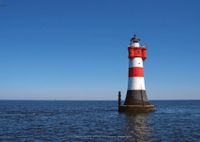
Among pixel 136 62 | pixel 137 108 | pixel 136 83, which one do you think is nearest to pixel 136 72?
pixel 136 62

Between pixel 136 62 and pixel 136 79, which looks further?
pixel 136 62

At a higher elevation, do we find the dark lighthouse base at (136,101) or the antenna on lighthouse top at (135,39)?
the antenna on lighthouse top at (135,39)

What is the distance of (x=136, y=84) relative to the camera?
58.9 m

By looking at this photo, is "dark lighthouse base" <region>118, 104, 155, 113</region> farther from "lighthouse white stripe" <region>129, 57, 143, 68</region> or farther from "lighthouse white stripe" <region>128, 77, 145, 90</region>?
"lighthouse white stripe" <region>129, 57, 143, 68</region>

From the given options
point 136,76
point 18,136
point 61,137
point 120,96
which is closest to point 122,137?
point 61,137

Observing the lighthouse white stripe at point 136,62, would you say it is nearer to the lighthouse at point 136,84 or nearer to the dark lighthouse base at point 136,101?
the lighthouse at point 136,84

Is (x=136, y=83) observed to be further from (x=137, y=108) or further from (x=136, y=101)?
(x=137, y=108)

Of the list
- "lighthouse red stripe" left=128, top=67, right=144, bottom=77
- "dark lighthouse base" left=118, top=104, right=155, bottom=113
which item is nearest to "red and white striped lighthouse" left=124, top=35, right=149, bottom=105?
"lighthouse red stripe" left=128, top=67, right=144, bottom=77

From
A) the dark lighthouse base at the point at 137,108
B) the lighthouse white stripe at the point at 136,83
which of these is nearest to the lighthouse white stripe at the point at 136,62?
the lighthouse white stripe at the point at 136,83

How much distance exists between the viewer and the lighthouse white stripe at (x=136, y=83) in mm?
58906

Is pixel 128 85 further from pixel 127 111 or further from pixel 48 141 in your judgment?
pixel 48 141

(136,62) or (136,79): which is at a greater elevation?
(136,62)

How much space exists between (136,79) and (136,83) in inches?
23.6

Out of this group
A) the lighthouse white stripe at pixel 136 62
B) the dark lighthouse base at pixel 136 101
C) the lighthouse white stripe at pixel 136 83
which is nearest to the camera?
the lighthouse white stripe at pixel 136 83
